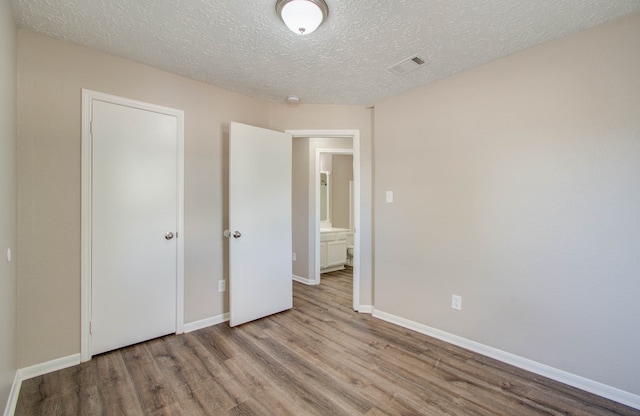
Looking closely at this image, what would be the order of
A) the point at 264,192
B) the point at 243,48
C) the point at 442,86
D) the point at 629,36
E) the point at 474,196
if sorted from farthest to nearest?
the point at 264,192
the point at 442,86
the point at 474,196
the point at 243,48
the point at 629,36

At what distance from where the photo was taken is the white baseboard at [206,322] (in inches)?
105

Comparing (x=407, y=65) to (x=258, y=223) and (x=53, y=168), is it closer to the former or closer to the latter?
(x=258, y=223)

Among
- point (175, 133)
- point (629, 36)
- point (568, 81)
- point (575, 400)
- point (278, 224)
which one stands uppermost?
point (629, 36)

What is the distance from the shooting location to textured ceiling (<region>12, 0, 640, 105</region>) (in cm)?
167

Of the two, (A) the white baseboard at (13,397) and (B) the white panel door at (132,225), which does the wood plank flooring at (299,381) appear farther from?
(B) the white panel door at (132,225)

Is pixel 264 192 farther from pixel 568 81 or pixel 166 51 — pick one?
pixel 568 81

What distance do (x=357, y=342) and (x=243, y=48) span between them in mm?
2545

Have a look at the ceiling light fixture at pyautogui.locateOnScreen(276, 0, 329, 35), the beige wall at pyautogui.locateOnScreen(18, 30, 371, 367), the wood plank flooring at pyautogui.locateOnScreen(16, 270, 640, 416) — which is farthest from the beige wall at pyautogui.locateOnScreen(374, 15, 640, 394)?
the beige wall at pyautogui.locateOnScreen(18, 30, 371, 367)

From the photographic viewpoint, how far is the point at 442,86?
101 inches

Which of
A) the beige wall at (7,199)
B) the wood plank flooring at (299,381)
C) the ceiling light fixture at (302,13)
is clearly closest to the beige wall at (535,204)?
the wood plank flooring at (299,381)

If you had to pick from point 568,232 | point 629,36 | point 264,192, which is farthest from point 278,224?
point 629,36

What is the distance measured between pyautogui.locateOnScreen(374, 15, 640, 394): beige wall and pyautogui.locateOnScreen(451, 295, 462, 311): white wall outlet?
0.11 feet

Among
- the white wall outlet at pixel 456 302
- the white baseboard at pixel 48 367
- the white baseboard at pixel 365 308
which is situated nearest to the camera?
the white baseboard at pixel 48 367

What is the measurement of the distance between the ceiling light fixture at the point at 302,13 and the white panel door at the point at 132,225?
150cm
